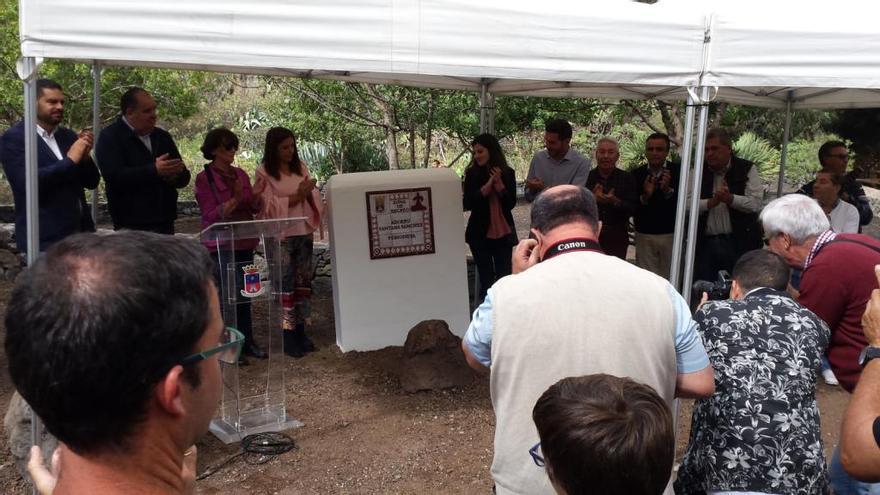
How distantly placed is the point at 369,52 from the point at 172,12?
2.91 ft

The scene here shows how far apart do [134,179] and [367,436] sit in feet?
7.12

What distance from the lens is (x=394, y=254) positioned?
6.05 m

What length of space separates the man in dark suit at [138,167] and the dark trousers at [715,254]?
4019 millimetres

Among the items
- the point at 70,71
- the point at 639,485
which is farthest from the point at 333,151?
the point at 639,485

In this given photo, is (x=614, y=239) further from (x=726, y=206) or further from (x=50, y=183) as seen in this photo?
(x=50, y=183)

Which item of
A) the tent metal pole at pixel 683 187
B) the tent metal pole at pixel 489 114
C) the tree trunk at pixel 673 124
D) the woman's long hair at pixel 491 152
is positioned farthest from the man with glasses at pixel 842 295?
the tree trunk at pixel 673 124

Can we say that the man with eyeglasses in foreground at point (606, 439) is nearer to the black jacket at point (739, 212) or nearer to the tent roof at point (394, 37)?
the tent roof at point (394, 37)

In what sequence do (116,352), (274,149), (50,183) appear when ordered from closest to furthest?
(116,352)
(50,183)
(274,149)

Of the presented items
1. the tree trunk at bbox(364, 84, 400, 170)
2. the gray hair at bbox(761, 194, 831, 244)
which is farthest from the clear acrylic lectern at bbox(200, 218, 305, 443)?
the tree trunk at bbox(364, 84, 400, 170)

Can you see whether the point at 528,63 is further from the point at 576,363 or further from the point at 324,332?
the point at 324,332

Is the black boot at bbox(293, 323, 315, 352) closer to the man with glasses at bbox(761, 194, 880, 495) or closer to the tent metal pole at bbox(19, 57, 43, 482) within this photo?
the tent metal pole at bbox(19, 57, 43, 482)

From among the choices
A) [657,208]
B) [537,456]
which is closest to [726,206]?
[657,208]

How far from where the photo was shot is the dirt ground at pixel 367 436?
12.8 ft

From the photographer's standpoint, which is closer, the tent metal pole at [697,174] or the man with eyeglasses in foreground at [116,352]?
the man with eyeglasses in foreground at [116,352]
